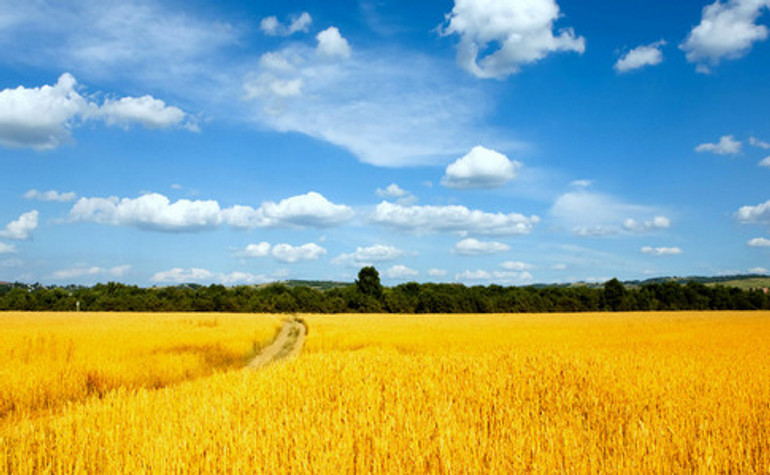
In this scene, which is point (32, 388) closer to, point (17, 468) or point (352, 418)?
point (17, 468)

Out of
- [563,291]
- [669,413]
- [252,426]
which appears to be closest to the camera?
[252,426]

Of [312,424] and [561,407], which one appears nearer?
[312,424]

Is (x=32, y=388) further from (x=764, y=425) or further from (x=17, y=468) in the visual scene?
(x=764, y=425)

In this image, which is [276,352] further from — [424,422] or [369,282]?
[369,282]

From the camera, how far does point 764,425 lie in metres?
5.89

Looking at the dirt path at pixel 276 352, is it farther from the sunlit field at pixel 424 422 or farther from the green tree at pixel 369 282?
the green tree at pixel 369 282

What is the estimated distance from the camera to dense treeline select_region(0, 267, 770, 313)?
7662 centimetres

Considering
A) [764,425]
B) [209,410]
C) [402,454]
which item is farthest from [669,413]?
[209,410]

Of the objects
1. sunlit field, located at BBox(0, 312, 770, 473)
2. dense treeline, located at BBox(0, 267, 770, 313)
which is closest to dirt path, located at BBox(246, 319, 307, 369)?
sunlit field, located at BBox(0, 312, 770, 473)

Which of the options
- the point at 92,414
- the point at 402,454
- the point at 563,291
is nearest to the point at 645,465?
the point at 402,454

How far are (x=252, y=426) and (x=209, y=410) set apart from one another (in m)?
1.05

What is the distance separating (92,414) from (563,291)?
88560mm

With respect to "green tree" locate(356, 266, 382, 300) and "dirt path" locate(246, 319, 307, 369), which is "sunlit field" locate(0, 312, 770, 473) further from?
"green tree" locate(356, 266, 382, 300)

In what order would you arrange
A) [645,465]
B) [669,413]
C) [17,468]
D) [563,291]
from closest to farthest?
1. [645,465]
2. [17,468]
3. [669,413]
4. [563,291]
